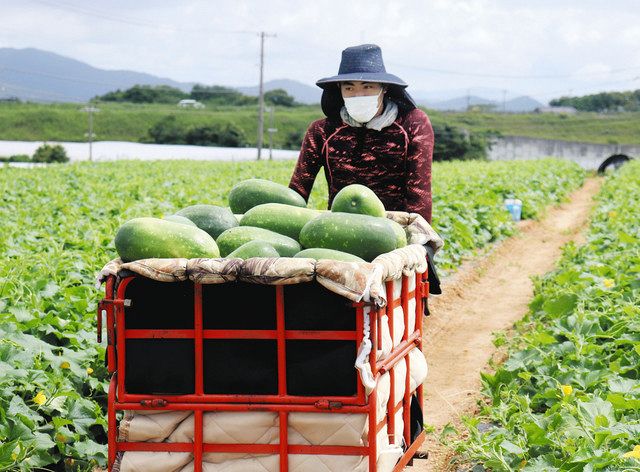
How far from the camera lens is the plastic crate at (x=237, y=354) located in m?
3.04

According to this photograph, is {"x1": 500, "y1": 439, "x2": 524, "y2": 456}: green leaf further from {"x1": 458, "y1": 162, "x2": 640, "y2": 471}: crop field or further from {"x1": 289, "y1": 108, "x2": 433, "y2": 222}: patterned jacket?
{"x1": 289, "y1": 108, "x2": 433, "y2": 222}: patterned jacket

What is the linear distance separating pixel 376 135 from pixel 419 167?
1.14 feet

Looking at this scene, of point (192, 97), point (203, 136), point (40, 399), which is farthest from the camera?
point (192, 97)

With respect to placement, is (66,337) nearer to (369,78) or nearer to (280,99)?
(369,78)

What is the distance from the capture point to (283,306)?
3.02 metres

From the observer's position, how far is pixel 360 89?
4996 millimetres

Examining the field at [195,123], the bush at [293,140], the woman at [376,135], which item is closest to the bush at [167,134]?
the field at [195,123]

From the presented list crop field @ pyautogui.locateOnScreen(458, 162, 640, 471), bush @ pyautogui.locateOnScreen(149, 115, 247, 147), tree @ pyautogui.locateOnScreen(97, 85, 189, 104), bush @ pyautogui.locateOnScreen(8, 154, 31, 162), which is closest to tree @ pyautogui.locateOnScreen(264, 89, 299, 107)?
tree @ pyautogui.locateOnScreen(97, 85, 189, 104)

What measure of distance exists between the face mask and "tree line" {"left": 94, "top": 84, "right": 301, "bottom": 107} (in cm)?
10929

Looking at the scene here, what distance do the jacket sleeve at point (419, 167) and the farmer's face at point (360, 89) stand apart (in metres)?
0.30

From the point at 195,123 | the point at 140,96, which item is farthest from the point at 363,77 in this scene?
the point at 140,96

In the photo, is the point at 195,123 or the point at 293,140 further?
the point at 195,123

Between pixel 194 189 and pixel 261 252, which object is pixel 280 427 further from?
pixel 194 189

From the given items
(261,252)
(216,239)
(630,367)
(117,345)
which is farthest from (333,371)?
(630,367)
